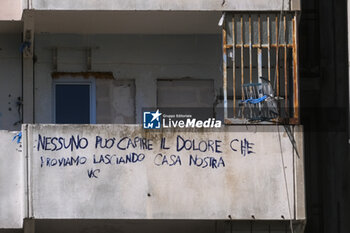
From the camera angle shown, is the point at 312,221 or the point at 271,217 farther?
the point at 312,221

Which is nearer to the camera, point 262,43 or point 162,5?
point 262,43

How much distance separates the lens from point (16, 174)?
16.1 metres

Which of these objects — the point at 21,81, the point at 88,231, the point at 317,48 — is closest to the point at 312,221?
the point at 317,48

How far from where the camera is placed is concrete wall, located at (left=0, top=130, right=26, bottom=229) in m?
16.0

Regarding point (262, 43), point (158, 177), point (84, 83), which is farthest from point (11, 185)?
point (262, 43)

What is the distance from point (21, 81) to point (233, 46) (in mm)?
3998

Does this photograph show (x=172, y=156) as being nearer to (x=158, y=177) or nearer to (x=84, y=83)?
(x=158, y=177)

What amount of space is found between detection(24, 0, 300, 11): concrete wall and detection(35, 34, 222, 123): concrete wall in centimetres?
157

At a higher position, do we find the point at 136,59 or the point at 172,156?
the point at 136,59

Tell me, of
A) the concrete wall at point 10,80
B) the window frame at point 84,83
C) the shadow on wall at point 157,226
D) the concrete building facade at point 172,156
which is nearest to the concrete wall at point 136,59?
the window frame at point 84,83

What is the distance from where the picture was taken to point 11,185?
52.6ft

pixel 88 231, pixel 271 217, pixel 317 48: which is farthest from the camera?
pixel 317 48

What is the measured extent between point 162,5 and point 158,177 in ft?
9.15

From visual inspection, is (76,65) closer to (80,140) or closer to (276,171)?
(80,140)
